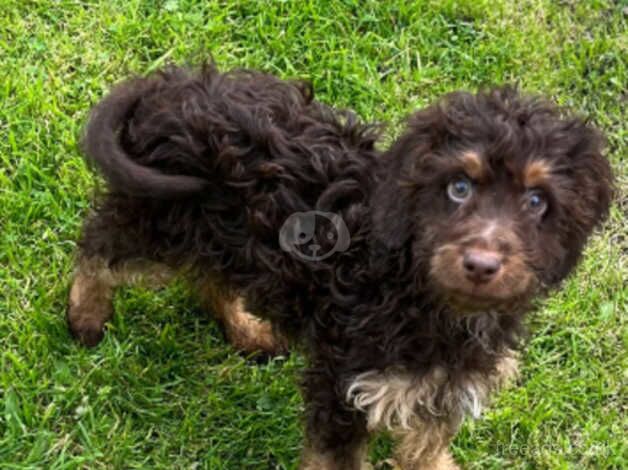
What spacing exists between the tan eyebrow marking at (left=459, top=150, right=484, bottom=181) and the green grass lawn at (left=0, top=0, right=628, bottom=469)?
1321mm

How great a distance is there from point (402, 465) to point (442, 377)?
2.76 feet

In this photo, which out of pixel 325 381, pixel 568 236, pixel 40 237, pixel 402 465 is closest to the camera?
pixel 568 236

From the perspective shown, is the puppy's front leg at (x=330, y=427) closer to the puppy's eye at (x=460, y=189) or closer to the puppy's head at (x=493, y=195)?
the puppy's head at (x=493, y=195)

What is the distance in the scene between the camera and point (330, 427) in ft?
11.8

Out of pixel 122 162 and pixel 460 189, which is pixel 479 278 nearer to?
pixel 460 189

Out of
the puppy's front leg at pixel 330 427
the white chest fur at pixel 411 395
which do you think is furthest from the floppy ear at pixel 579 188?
the puppy's front leg at pixel 330 427

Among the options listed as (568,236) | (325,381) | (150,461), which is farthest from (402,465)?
(568,236)

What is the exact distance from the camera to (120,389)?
432cm

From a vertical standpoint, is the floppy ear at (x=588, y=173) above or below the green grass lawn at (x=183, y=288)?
above

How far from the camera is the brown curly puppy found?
2.93m

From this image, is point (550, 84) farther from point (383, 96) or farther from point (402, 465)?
point (402, 465)

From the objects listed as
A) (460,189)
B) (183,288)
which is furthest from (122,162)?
(183,288)

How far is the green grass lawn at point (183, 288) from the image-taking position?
425cm

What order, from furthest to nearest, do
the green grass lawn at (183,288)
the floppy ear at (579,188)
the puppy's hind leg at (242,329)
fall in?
1. the puppy's hind leg at (242,329)
2. the green grass lawn at (183,288)
3. the floppy ear at (579,188)
